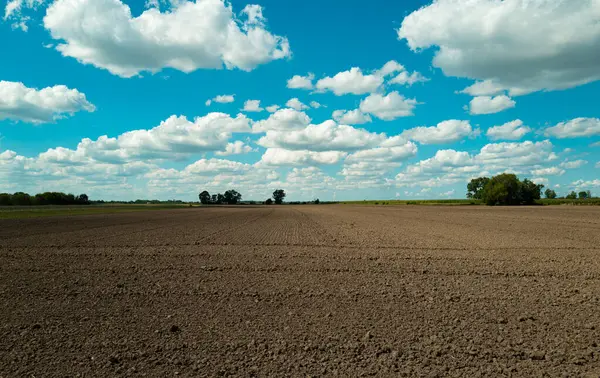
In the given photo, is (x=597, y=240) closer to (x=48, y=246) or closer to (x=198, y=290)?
(x=198, y=290)

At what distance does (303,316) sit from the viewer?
299 inches

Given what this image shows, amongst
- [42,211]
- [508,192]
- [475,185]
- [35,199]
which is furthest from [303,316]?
Answer: [475,185]

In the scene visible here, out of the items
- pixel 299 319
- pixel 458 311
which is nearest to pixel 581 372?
pixel 458 311

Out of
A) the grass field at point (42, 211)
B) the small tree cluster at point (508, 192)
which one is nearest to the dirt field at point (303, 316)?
the grass field at point (42, 211)

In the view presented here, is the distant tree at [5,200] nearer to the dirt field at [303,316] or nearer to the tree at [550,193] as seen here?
the dirt field at [303,316]

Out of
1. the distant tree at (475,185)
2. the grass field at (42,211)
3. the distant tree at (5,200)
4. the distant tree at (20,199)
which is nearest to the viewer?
the grass field at (42,211)

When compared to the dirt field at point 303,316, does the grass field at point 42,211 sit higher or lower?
higher

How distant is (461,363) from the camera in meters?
5.54

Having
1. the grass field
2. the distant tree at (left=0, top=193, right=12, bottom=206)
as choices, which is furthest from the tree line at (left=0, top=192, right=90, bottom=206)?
the grass field

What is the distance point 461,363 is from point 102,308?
6627 mm

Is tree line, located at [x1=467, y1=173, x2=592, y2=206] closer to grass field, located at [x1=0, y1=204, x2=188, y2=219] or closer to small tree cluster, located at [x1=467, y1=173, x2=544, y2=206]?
small tree cluster, located at [x1=467, y1=173, x2=544, y2=206]

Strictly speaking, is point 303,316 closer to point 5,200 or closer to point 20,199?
point 5,200

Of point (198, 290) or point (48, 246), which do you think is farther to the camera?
point (48, 246)

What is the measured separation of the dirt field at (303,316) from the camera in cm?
557
